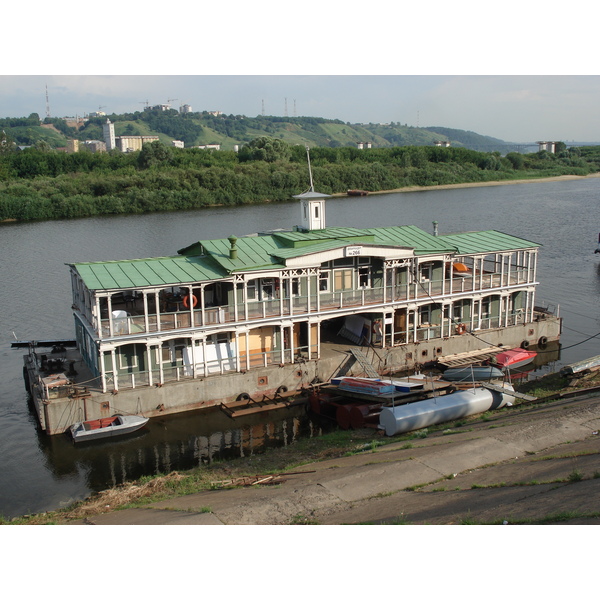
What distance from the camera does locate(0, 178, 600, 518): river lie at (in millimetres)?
28594

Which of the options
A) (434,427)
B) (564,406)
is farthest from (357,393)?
(564,406)

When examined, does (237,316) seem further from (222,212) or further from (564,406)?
(222,212)

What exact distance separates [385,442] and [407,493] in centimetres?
741

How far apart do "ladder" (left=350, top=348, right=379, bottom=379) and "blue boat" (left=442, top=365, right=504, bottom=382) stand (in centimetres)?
391

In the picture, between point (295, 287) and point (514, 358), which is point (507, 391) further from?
point (295, 287)

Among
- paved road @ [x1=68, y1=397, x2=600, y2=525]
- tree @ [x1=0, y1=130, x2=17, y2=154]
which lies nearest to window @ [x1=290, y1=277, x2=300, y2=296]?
paved road @ [x1=68, y1=397, x2=600, y2=525]

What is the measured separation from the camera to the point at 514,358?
3775 cm

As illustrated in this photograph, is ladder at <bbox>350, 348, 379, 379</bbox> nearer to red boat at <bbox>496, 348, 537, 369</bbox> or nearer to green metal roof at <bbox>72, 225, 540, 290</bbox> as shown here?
green metal roof at <bbox>72, 225, 540, 290</bbox>

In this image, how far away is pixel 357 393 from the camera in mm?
32375

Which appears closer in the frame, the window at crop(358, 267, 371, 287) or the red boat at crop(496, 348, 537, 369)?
the red boat at crop(496, 348, 537, 369)

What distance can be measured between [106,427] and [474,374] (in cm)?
1874

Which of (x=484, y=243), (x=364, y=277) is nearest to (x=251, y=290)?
(x=364, y=277)

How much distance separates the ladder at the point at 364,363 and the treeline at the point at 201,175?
78.1 meters

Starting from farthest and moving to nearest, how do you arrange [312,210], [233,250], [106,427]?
1. [312,210]
2. [233,250]
3. [106,427]
